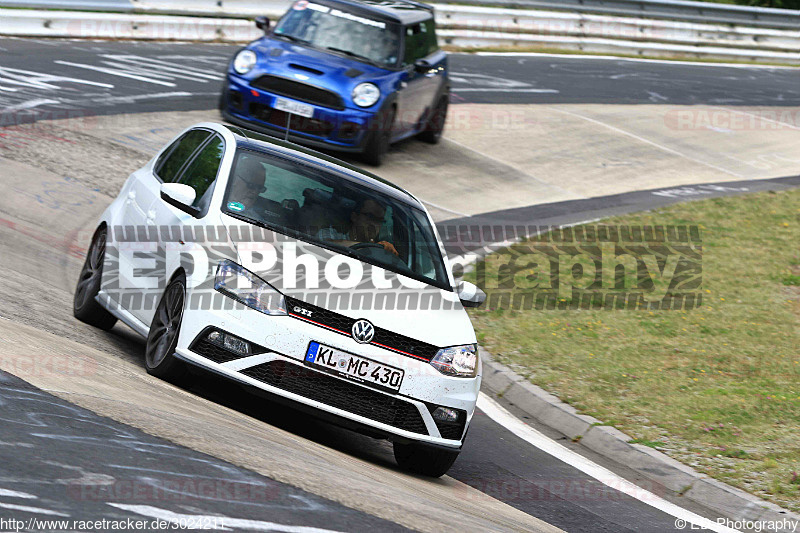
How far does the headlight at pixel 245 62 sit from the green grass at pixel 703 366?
523 centimetres

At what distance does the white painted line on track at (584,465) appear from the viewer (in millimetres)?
6992

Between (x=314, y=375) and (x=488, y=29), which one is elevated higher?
(x=488, y=29)

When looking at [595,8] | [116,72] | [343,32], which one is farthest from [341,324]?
[595,8]

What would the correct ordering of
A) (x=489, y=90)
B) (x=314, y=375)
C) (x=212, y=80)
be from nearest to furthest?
1. (x=314, y=375)
2. (x=212, y=80)
3. (x=489, y=90)

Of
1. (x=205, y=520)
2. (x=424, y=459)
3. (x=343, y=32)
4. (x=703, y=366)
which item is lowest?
(x=703, y=366)

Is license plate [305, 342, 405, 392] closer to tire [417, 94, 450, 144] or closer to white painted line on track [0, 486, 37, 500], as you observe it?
white painted line on track [0, 486, 37, 500]

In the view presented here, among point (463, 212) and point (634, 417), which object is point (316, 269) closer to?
point (634, 417)

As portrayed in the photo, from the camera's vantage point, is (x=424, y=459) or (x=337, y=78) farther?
(x=337, y=78)

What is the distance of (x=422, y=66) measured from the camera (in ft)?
54.7

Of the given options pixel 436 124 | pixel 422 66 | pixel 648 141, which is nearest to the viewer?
pixel 422 66

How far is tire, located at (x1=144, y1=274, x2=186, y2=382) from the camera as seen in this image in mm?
6500

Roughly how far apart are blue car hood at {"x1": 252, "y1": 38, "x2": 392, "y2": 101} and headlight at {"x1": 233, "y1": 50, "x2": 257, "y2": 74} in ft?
0.33

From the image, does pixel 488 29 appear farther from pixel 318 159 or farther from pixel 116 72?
pixel 318 159

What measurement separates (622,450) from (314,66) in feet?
28.5
